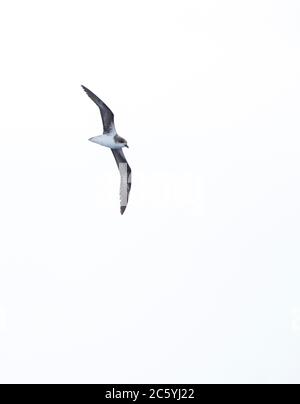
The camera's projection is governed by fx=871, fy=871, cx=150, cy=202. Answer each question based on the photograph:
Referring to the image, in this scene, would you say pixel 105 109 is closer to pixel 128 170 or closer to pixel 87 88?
pixel 87 88

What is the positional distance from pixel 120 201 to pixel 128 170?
81.0 inches

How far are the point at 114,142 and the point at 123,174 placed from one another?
4.55 metres

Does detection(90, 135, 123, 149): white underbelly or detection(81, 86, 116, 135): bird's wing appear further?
detection(90, 135, 123, 149): white underbelly

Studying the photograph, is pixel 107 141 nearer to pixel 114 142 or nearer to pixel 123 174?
pixel 114 142

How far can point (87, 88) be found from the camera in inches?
1855

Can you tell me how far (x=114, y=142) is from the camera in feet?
161

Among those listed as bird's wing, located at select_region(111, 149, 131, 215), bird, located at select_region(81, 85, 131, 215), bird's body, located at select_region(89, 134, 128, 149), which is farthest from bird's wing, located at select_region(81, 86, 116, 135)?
bird's wing, located at select_region(111, 149, 131, 215)

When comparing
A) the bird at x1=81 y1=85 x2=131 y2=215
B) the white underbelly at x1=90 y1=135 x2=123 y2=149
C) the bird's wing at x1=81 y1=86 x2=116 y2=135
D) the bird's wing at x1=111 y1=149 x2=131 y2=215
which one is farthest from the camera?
the bird's wing at x1=111 y1=149 x2=131 y2=215

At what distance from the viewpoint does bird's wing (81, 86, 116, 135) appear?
47062 millimetres

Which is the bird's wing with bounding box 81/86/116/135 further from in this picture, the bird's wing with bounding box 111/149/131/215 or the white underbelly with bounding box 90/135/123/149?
the bird's wing with bounding box 111/149/131/215

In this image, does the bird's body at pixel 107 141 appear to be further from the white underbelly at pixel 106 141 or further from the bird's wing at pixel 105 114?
the bird's wing at pixel 105 114

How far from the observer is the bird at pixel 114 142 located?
155ft

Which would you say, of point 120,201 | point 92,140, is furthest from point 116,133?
point 120,201

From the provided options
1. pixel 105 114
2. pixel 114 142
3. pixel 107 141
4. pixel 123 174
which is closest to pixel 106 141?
pixel 107 141
